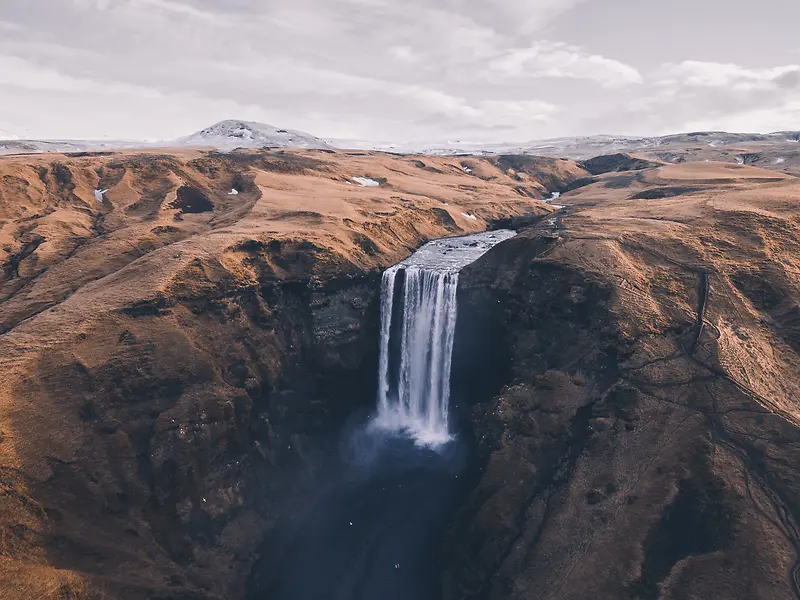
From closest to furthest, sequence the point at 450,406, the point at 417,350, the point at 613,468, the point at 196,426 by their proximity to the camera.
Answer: the point at 613,468
the point at 196,426
the point at 450,406
the point at 417,350

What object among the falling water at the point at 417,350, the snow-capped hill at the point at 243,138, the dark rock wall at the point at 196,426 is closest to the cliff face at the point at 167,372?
the dark rock wall at the point at 196,426

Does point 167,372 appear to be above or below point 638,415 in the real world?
above

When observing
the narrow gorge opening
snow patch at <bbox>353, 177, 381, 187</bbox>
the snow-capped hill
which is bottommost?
the narrow gorge opening

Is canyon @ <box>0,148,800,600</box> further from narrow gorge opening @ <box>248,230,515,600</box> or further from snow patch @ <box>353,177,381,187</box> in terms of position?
snow patch @ <box>353,177,381,187</box>

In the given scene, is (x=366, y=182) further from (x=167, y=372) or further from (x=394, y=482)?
(x=394, y=482)

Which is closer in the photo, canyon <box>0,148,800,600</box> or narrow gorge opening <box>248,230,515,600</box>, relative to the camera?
canyon <box>0,148,800,600</box>

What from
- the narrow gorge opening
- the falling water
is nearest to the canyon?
the narrow gorge opening

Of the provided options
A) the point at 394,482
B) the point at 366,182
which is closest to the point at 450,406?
the point at 394,482

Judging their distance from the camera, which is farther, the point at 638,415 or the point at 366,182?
the point at 366,182
